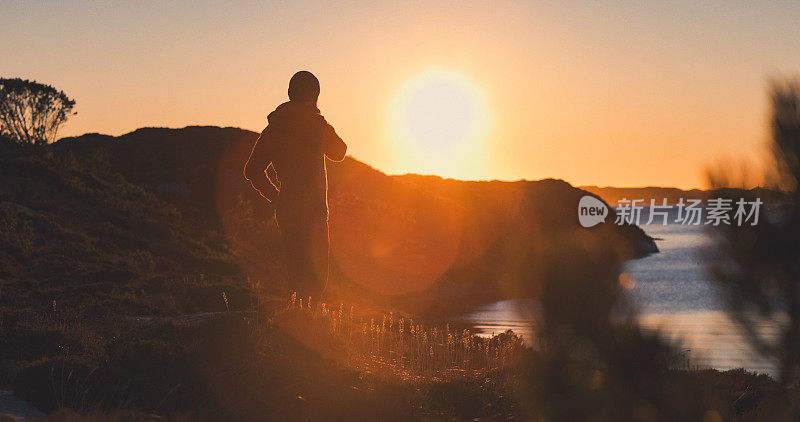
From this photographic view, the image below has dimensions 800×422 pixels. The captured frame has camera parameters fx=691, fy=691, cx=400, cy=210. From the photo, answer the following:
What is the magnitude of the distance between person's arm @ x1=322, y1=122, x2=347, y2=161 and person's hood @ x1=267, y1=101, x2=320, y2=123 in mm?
254

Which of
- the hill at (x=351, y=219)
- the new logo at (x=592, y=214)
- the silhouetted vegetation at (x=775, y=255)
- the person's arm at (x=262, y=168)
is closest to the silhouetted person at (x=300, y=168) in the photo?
the person's arm at (x=262, y=168)

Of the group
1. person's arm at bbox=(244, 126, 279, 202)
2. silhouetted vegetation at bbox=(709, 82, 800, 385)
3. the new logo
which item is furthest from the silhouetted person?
silhouetted vegetation at bbox=(709, 82, 800, 385)

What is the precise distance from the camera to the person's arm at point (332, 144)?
9.17 m

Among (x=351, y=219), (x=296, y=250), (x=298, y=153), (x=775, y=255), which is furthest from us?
(x=351, y=219)

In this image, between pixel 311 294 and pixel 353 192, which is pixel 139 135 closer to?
pixel 353 192

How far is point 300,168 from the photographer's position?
918 centimetres

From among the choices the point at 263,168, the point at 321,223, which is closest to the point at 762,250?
the point at 321,223

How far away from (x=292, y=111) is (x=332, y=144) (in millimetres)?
690

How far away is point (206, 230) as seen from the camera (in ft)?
117

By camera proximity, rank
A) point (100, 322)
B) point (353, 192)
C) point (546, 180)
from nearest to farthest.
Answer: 1. point (100, 322)
2. point (353, 192)
3. point (546, 180)

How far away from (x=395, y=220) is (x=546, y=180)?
9151cm

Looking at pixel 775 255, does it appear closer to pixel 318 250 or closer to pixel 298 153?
pixel 318 250

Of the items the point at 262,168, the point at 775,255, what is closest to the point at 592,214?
the point at 775,255

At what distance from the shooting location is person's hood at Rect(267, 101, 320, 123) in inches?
361
